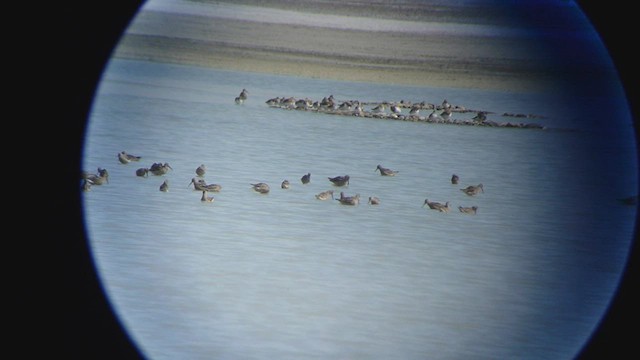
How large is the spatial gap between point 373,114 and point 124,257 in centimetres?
734

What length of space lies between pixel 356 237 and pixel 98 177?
92.2 inches

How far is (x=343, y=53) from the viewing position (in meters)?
18.2

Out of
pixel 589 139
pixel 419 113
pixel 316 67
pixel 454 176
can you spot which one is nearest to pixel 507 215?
pixel 454 176

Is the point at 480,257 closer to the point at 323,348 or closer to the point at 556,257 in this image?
the point at 556,257

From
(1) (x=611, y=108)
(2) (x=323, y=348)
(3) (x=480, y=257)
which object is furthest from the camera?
(1) (x=611, y=108)

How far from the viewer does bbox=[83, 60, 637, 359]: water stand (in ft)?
16.4

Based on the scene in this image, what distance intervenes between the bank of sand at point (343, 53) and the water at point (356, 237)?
15.8ft

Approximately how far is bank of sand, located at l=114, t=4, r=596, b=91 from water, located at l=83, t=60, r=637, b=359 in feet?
15.8

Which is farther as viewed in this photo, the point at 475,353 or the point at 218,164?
the point at 218,164

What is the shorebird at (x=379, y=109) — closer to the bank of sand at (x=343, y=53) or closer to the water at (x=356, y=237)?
the water at (x=356, y=237)

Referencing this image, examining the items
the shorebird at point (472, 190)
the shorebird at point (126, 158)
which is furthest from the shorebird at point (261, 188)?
the shorebird at point (472, 190)

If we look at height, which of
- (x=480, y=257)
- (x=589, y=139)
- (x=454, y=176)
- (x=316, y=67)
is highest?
(x=316, y=67)

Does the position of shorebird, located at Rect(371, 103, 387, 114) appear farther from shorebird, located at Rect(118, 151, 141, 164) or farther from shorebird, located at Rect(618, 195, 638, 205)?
shorebird, located at Rect(618, 195, 638, 205)

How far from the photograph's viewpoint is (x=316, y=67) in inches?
706
